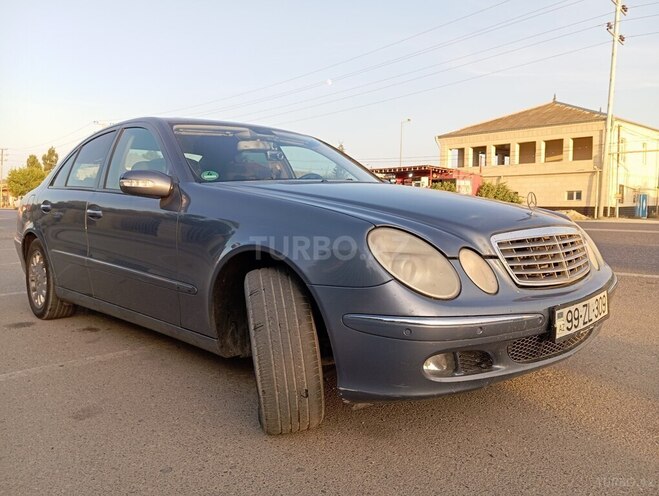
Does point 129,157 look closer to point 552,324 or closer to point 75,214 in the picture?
point 75,214

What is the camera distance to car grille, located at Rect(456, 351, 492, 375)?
220 centimetres

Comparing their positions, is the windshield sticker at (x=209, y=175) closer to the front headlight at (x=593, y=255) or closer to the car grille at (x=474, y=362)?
the car grille at (x=474, y=362)

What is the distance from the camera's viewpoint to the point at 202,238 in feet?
9.20

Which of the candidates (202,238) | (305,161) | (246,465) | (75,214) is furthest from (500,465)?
(75,214)

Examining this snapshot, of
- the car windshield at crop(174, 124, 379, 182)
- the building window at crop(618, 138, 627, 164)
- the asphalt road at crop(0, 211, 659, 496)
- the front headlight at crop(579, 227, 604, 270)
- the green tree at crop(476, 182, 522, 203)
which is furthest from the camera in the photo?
the building window at crop(618, 138, 627, 164)

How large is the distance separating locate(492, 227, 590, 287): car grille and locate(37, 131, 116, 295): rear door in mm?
2807

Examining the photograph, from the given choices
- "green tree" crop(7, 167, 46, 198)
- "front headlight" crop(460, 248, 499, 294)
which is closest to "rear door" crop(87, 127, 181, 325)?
"front headlight" crop(460, 248, 499, 294)

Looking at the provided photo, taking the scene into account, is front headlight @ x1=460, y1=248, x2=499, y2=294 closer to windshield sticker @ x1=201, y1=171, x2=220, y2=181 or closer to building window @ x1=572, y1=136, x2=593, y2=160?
windshield sticker @ x1=201, y1=171, x2=220, y2=181

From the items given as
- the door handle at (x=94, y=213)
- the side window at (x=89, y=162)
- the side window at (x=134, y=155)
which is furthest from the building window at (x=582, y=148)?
the door handle at (x=94, y=213)

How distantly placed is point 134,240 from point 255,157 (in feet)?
2.88

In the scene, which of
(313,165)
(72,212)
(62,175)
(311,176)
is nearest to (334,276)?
(311,176)

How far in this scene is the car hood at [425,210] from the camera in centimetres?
229

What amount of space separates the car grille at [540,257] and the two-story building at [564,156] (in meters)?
33.1

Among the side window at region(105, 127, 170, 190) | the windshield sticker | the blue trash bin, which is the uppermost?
the side window at region(105, 127, 170, 190)
